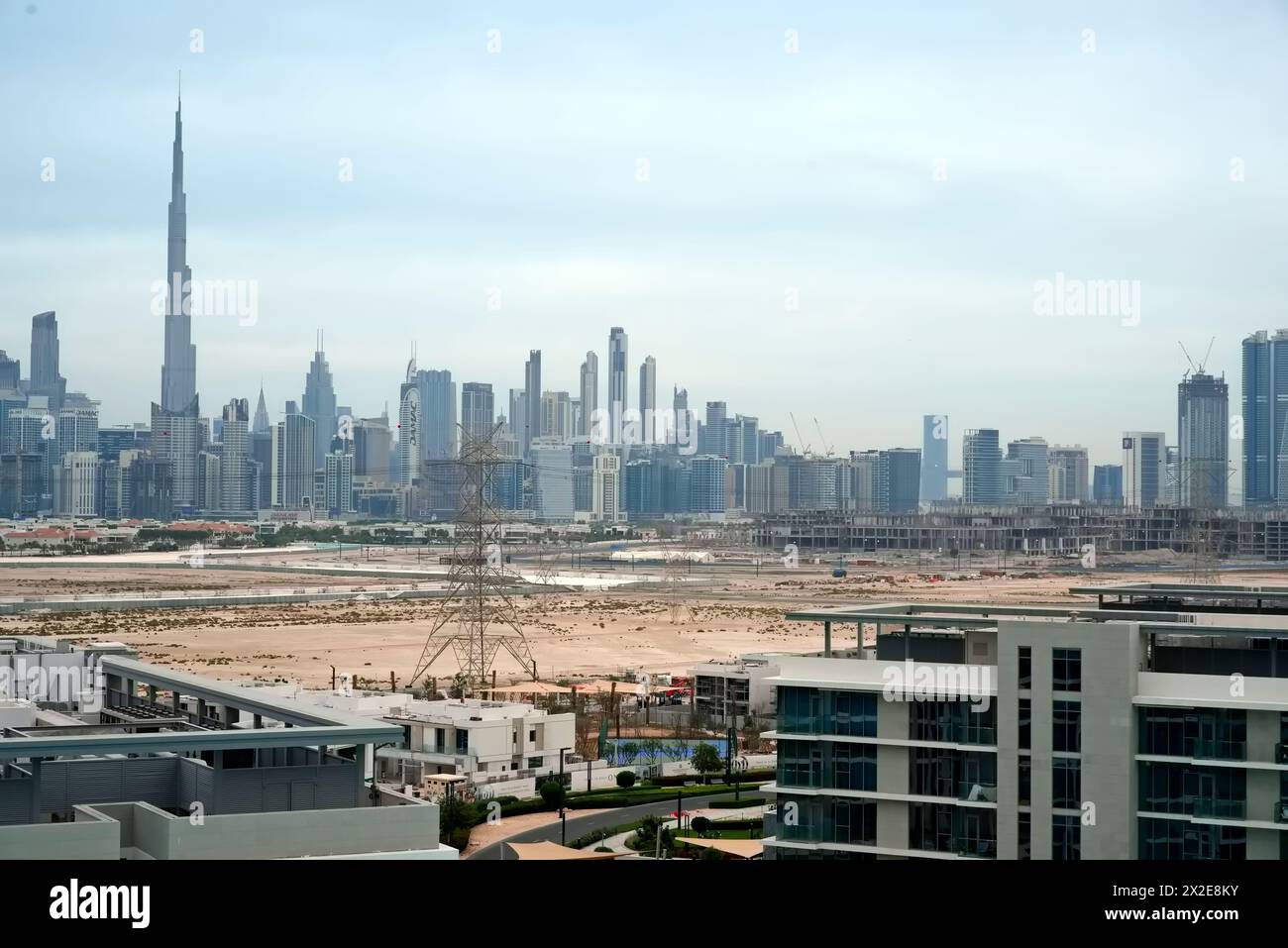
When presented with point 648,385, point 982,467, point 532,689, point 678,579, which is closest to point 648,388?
point 648,385

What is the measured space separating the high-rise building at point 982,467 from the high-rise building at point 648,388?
22935mm

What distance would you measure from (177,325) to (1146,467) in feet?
188

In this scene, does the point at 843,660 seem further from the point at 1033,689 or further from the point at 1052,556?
the point at 1052,556

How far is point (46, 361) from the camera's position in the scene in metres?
77.2

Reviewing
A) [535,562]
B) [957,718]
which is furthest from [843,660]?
[535,562]

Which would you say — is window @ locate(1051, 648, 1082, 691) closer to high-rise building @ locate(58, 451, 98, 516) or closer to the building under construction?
the building under construction

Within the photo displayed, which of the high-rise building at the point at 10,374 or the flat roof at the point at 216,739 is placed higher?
the high-rise building at the point at 10,374

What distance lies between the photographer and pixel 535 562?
57969 millimetres

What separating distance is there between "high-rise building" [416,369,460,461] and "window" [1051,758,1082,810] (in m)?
85.4

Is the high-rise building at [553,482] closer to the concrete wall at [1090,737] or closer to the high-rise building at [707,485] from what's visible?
the high-rise building at [707,485]

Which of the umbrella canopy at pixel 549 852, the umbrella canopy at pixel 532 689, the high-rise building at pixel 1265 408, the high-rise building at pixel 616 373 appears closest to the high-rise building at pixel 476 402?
the high-rise building at pixel 616 373

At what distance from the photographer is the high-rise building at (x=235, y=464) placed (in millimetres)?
80250

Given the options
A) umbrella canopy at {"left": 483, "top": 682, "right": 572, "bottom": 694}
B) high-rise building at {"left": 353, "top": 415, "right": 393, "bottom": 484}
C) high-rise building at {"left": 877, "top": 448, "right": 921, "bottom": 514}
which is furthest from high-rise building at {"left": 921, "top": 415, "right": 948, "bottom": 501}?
umbrella canopy at {"left": 483, "top": 682, "right": 572, "bottom": 694}
